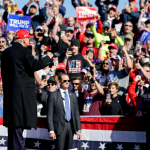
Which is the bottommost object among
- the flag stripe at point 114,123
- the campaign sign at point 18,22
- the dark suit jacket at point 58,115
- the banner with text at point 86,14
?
the flag stripe at point 114,123

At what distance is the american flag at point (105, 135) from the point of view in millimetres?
6719

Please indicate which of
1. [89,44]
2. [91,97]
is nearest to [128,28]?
[89,44]

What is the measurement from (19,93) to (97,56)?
4903 mm

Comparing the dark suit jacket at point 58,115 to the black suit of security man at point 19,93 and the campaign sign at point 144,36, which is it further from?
the campaign sign at point 144,36

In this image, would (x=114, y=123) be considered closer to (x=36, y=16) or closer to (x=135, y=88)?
(x=135, y=88)

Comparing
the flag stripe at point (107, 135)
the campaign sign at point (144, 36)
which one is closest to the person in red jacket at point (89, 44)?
the campaign sign at point (144, 36)

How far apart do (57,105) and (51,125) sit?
1.29 feet

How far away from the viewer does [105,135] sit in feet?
22.6

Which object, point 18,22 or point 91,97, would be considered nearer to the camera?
point 91,97

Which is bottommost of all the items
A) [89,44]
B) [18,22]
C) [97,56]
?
[97,56]

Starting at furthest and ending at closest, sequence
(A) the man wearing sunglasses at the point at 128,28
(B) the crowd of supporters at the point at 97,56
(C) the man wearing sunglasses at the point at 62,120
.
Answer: (A) the man wearing sunglasses at the point at 128,28, (B) the crowd of supporters at the point at 97,56, (C) the man wearing sunglasses at the point at 62,120

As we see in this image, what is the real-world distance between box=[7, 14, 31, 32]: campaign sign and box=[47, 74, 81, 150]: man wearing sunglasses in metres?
5.56

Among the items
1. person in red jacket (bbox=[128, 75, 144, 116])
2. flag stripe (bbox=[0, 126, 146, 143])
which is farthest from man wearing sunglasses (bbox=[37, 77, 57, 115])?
person in red jacket (bbox=[128, 75, 144, 116])

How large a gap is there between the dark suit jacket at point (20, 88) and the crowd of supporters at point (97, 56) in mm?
1442
